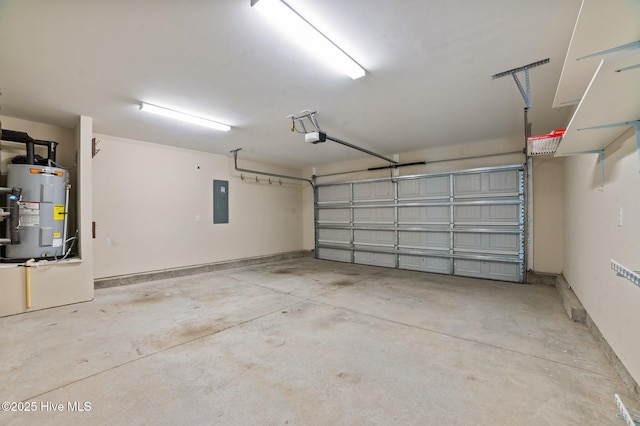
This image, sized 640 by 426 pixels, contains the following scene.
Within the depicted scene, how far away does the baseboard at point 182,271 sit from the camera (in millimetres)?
4746

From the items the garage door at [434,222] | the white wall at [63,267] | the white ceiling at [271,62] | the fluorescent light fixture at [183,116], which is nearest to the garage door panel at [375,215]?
the garage door at [434,222]

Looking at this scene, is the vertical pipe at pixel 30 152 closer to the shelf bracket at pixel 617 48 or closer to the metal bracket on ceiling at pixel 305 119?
the metal bracket on ceiling at pixel 305 119

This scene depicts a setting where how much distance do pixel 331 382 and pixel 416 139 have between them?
4679 mm

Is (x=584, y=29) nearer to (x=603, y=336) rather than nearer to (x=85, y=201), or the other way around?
(x=603, y=336)

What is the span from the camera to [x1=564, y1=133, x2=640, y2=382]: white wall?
5.88 ft

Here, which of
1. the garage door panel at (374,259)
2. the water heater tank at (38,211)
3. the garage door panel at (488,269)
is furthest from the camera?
the garage door panel at (374,259)

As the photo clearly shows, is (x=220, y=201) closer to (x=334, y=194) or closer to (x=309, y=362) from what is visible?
(x=334, y=194)

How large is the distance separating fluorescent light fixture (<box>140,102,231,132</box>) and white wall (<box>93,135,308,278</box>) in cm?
185

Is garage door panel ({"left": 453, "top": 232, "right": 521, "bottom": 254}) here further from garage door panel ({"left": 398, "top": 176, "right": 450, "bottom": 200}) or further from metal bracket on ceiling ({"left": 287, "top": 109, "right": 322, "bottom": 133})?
metal bracket on ceiling ({"left": 287, "top": 109, "right": 322, "bottom": 133})

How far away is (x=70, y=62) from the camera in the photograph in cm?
255

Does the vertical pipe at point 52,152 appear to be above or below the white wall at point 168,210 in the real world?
above

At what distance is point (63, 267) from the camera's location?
3783 millimetres

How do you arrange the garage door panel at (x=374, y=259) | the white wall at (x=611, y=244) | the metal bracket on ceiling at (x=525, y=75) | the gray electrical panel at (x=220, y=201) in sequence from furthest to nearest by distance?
the garage door panel at (x=374, y=259), the gray electrical panel at (x=220, y=201), the metal bracket on ceiling at (x=525, y=75), the white wall at (x=611, y=244)

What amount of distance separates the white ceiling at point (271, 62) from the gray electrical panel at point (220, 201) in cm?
209
